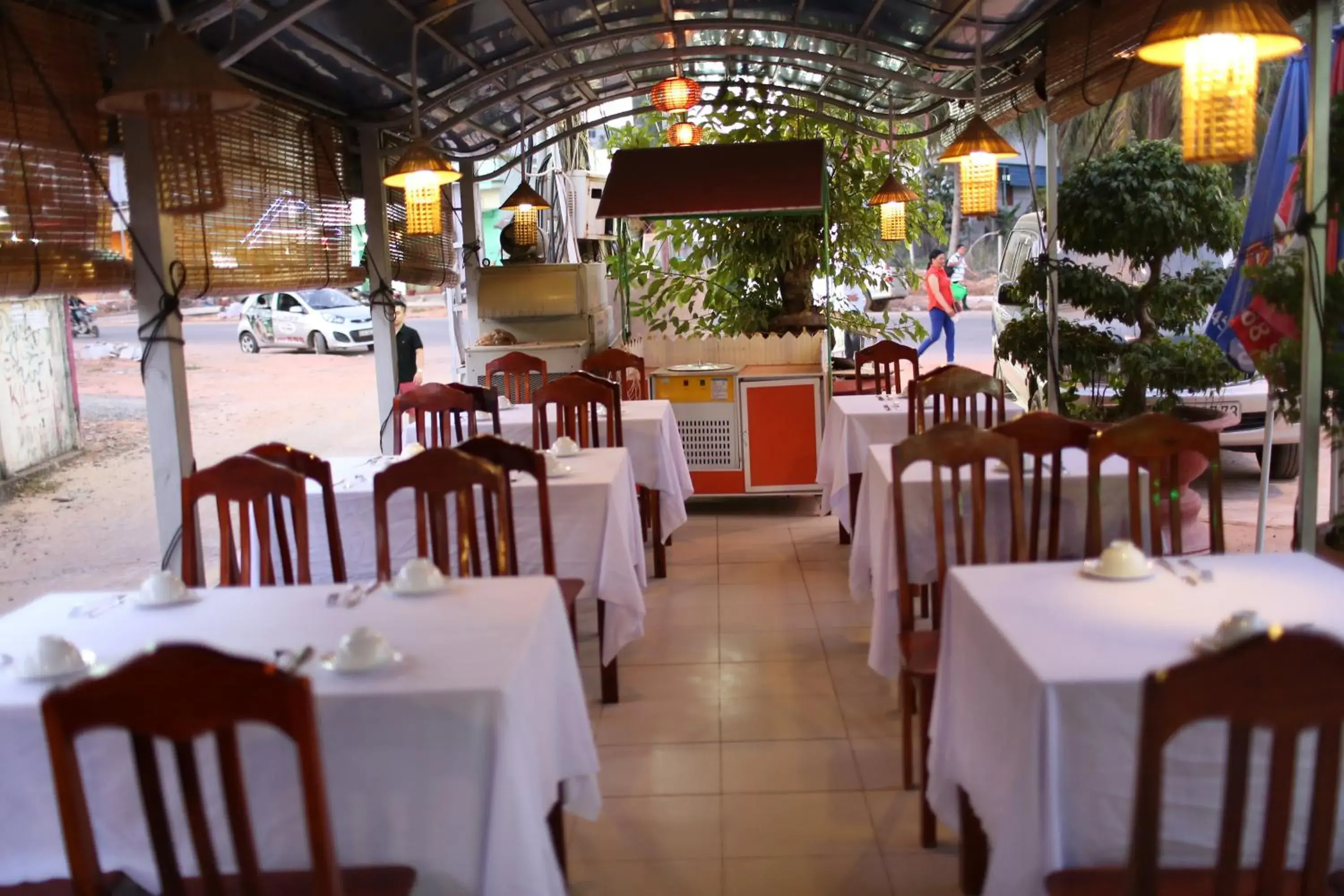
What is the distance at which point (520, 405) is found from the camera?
7641mm

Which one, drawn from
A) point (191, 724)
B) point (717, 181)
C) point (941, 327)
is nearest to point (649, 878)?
point (191, 724)

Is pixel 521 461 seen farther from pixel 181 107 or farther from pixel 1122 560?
pixel 1122 560

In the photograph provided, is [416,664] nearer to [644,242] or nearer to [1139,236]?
[1139,236]

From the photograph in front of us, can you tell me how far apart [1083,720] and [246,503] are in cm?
268

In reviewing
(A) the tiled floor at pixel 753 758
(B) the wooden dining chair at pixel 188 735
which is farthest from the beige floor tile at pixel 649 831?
(B) the wooden dining chair at pixel 188 735

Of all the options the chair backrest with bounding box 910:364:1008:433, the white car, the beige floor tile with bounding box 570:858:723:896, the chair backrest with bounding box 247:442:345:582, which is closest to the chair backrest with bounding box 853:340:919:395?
the chair backrest with bounding box 910:364:1008:433

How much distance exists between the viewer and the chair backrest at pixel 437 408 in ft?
20.1

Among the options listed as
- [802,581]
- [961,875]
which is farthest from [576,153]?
[961,875]

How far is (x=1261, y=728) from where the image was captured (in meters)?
2.04

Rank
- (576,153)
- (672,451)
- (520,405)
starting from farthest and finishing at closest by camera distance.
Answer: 1. (576,153)
2. (520,405)
3. (672,451)

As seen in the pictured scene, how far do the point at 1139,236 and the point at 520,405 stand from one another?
3716 millimetres

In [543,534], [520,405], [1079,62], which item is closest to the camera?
[543,534]

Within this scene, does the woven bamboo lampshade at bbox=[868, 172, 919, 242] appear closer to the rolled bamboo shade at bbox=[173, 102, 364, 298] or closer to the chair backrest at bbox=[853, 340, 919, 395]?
the chair backrest at bbox=[853, 340, 919, 395]

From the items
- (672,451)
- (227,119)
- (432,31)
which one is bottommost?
(672,451)
